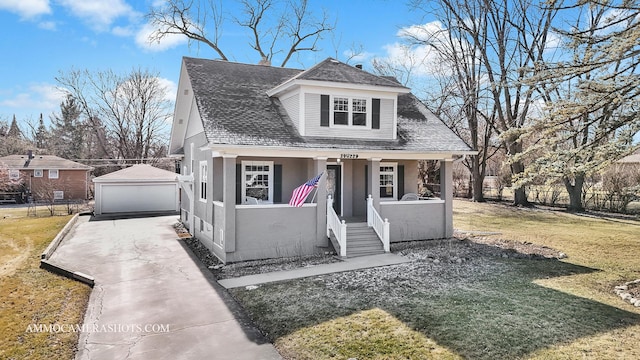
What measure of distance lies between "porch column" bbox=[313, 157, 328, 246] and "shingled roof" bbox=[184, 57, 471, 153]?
65 centimetres

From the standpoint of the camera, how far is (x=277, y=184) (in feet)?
46.4

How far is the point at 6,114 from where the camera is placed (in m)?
55.9

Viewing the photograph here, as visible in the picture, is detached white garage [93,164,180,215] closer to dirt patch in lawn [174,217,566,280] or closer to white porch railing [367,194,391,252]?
dirt patch in lawn [174,217,566,280]

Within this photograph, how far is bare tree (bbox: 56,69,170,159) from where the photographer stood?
4172 centimetres

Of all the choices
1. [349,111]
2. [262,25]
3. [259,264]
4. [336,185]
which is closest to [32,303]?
[259,264]

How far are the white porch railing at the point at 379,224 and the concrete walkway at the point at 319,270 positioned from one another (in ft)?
2.04

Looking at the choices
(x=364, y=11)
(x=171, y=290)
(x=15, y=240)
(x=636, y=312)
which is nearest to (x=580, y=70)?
(x=636, y=312)

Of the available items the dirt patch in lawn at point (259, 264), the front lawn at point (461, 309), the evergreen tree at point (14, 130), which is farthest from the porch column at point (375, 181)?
the evergreen tree at point (14, 130)

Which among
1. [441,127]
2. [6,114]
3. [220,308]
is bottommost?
[220,308]

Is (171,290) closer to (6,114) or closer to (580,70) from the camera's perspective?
(580,70)

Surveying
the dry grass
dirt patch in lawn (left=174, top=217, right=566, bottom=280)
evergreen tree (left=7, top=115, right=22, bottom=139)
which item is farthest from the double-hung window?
evergreen tree (left=7, top=115, right=22, bottom=139)

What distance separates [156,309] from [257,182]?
20.7 ft

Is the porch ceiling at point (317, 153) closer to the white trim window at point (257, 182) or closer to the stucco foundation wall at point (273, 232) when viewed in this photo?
the white trim window at point (257, 182)

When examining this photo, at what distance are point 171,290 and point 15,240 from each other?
1076cm
